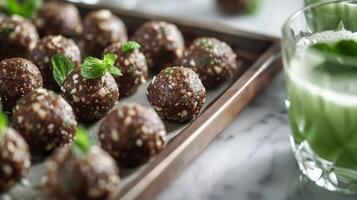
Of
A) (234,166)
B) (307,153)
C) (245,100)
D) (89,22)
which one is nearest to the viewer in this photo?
(307,153)

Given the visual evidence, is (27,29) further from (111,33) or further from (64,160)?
(64,160)

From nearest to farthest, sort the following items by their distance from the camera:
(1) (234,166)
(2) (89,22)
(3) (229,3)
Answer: (1) (234,166) → (2) (89,22) → (3) (229,3)

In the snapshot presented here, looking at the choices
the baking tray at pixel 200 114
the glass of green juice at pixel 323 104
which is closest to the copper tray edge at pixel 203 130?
the baking tray at pixel 200 114

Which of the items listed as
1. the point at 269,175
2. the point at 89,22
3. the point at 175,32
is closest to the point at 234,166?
the point at 269,175

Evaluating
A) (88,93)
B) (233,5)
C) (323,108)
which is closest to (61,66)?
(88,93)

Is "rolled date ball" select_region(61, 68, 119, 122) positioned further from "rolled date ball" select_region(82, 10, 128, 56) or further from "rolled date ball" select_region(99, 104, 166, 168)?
"rolled date ball" select_region(82, 10, 128, 56)

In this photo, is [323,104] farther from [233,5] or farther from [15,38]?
[233,5]
